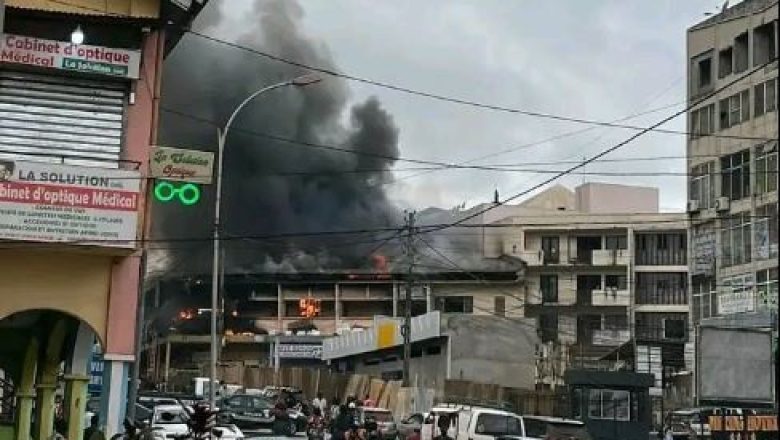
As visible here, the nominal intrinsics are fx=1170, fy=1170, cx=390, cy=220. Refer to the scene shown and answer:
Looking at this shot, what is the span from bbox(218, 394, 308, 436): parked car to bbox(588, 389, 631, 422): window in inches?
427

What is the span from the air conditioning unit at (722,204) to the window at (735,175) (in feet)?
0.79

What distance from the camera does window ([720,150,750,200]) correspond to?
4559 cm

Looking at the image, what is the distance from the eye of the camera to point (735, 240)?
45.5 meters

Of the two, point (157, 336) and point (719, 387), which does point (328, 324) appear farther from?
point (719, 387)

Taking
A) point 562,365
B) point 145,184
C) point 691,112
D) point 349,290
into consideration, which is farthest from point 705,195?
point 349,290

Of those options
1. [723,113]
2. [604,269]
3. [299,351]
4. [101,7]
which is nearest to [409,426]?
[101,7]

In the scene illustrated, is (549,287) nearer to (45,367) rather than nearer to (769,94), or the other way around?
(769,94)

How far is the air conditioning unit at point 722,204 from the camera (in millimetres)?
46312

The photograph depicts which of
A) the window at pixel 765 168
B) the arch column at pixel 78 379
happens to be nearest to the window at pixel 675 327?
the window at pixel 765 168

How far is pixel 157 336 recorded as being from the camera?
92.4 meters

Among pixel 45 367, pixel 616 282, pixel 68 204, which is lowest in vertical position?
pixel 45 367

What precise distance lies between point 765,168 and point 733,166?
2755 millimetres

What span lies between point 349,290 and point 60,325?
3042 inches

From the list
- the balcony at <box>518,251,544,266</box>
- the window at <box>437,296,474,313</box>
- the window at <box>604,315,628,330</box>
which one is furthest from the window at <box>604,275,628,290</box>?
the window at <box>437,296,474,313</box>
